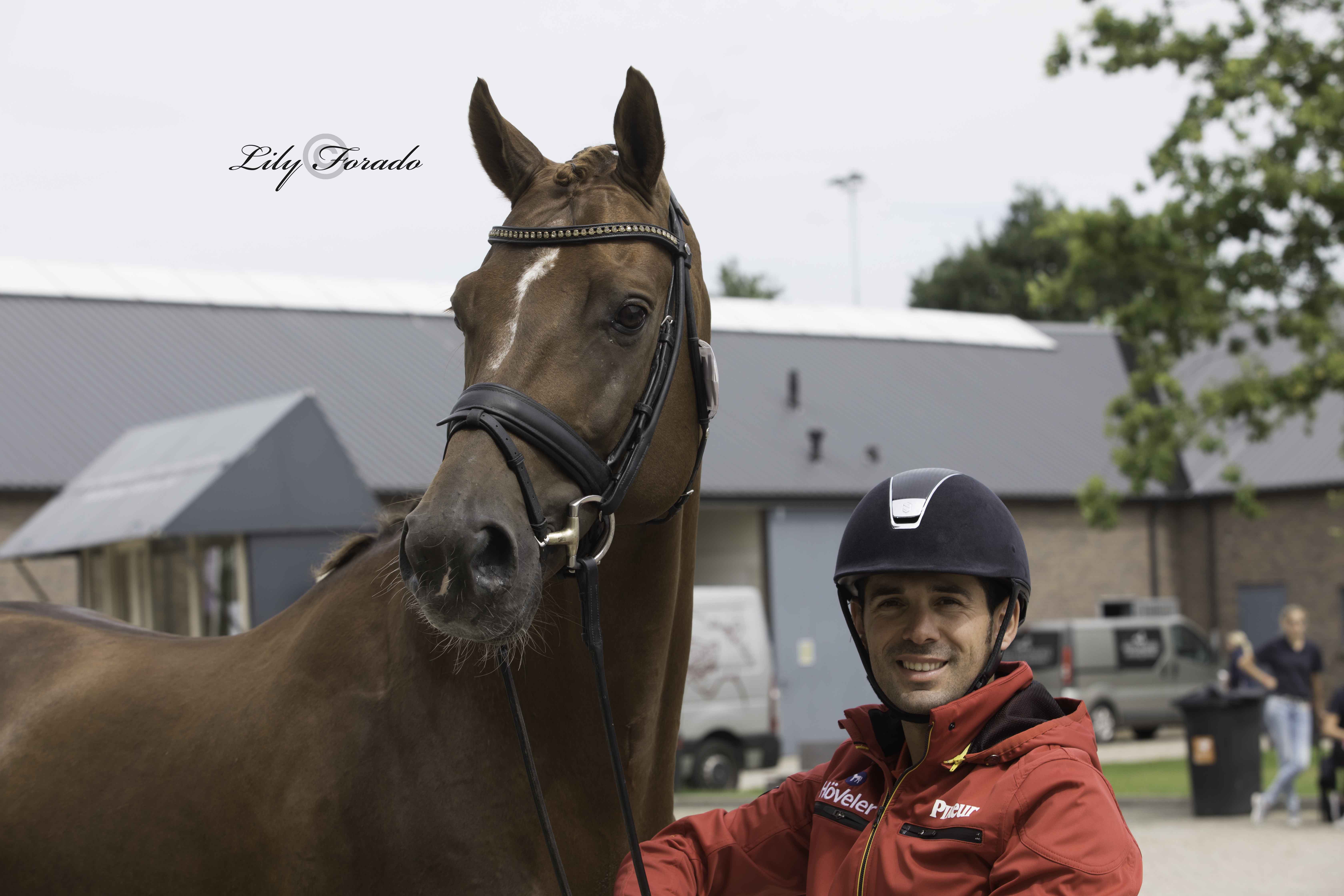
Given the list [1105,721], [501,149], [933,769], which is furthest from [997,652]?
[1105,721]

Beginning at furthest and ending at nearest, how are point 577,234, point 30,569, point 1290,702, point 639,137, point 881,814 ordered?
point 30,569, point 1290,702, point 639,137, point 577,234, point 881,814

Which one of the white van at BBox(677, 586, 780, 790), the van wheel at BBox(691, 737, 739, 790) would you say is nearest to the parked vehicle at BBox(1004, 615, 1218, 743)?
the white van at BBox(677, 586, 780, 790)

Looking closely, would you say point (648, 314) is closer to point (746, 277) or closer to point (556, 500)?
point (556, 500)

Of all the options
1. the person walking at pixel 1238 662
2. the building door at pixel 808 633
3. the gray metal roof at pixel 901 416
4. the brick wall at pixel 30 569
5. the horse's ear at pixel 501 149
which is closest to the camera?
the horse's ear at pixel 501 149

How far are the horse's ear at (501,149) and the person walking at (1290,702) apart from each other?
1232 centimetres

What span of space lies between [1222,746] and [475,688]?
42.6 ft

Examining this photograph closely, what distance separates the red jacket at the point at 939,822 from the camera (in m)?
1.97

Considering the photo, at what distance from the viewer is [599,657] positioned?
2.59 meters

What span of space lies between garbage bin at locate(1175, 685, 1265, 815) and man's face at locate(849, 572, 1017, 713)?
12.4 meters

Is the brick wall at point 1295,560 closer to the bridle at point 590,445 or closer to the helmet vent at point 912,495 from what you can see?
the bridle at point 590,445

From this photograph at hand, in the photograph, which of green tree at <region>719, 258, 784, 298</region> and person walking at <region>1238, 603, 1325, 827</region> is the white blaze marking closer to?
person walking at <region>1238, 603, 1325, 827</region>

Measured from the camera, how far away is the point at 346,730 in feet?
8.82

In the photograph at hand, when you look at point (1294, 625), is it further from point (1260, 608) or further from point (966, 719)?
point (1260, 608)

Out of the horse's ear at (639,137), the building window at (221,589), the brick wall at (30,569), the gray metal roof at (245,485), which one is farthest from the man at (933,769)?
the brick wall at (30,569)
